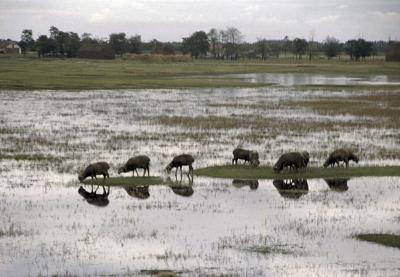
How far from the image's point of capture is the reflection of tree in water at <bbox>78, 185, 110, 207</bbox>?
2414 centimetres

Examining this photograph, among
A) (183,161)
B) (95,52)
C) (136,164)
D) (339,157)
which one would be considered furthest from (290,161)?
(95,52)

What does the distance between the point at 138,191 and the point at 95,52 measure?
5283 inches

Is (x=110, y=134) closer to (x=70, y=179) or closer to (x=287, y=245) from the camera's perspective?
(x=70, y=179)

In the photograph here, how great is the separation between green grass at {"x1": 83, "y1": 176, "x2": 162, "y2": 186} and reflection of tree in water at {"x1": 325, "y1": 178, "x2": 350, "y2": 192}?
22.9 ft

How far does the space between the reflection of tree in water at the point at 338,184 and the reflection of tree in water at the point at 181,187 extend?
5.66 meters

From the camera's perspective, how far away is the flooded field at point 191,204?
17656mm

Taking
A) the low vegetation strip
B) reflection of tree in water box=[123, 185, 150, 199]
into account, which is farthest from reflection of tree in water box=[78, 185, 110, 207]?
the low vegetation strip

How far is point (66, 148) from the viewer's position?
35.3 metres

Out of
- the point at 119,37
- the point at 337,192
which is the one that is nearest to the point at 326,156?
the point at 337,192

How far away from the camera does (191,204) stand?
941 inches

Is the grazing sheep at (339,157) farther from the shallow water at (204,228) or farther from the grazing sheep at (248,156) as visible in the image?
the grazing sheep at (248,156)

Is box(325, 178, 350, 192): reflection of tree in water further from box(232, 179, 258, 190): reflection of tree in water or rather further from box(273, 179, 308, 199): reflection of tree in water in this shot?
box(232, 179, 258, 190): reflection of tree in water

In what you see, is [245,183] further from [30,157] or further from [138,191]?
[30,157]

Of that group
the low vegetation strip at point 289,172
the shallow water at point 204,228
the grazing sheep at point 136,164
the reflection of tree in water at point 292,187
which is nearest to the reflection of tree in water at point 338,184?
the shallow water at point 204,228
